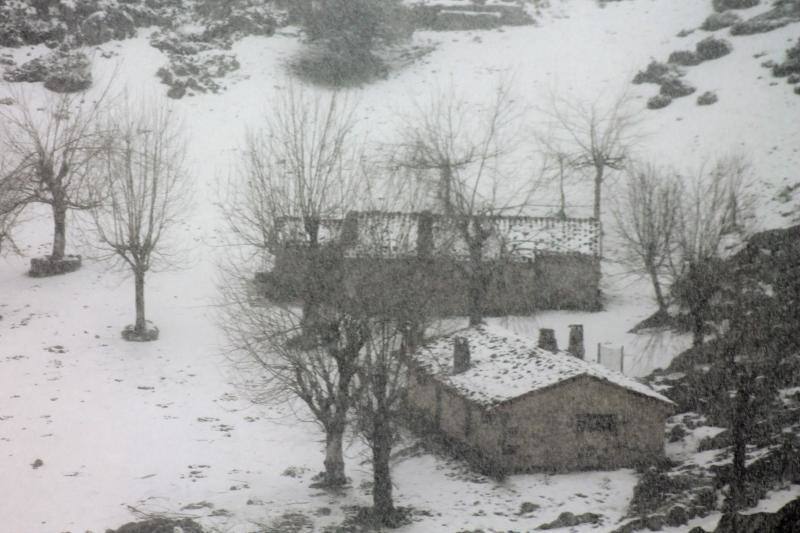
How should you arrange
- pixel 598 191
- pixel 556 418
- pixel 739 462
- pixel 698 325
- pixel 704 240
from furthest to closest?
pixel 598 191 < pixel 704 240 < pixel 698 325 < pixel 556 418 < pixel 739 462

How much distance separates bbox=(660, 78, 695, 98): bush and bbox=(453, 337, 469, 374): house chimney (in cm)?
3132

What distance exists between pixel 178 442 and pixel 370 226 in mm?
9464

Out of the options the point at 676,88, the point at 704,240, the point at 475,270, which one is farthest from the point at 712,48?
the point at 475,270

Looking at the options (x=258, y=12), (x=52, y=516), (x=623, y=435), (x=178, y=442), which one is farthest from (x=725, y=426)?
(x=258, y=12)

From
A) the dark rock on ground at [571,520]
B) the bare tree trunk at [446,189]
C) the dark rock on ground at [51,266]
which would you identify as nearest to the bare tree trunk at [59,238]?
the dark rock on ground at [51,266]

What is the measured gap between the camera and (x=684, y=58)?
52.0m

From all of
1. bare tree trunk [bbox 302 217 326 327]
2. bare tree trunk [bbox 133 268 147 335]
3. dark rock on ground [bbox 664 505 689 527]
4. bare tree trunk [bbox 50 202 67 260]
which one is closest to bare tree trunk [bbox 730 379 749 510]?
dark rock on ground [bbox 664 505 689 527]

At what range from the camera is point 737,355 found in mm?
26516

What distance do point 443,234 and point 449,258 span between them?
2196 millimetres

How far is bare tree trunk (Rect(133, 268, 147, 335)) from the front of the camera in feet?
96.9

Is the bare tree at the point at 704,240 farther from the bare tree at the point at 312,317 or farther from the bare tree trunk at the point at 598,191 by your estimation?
the bare tree at the point at 312,317

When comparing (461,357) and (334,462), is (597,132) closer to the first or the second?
(461,357)

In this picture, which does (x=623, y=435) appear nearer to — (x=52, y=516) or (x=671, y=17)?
(x=52, y=516)

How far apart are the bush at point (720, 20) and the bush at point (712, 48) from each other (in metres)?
1.53
